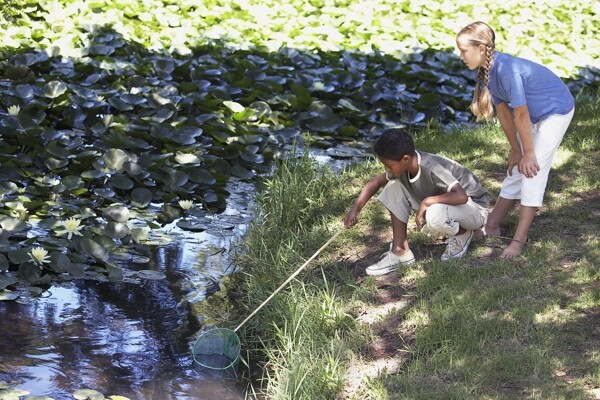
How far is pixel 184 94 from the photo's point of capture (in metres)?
7.29

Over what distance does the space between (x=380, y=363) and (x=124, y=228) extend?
1.95m

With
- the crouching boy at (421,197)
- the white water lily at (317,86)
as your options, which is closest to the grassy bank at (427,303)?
the crouching boy at (421,197)

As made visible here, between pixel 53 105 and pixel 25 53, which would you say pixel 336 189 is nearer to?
pixel 53 105

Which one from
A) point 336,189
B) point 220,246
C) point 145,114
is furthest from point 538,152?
point 145,114

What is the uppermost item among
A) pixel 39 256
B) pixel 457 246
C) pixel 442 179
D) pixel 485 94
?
pixel 485 94

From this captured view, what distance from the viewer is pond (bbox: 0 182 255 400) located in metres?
3.93

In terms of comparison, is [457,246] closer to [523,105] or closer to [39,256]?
[523,105]

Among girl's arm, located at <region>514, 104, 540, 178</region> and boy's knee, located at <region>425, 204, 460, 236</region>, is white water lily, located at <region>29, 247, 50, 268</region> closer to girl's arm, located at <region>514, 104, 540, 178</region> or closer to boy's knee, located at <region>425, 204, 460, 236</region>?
boy's knee, located at <region>425, 204, 460, 236</region>

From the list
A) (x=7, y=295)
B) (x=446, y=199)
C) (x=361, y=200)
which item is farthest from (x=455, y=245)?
(x=7, y=295)

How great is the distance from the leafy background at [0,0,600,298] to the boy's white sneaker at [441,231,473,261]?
1761 mm

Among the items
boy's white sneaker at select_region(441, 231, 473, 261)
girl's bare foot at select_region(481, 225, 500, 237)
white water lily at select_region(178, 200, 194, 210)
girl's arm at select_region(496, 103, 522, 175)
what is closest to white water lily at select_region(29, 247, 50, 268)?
white water lily at select_region(178, 200, 194, 210)

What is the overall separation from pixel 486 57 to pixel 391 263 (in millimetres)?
1118

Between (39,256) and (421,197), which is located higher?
(421,197)

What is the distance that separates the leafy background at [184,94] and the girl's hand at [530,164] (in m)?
2.20
